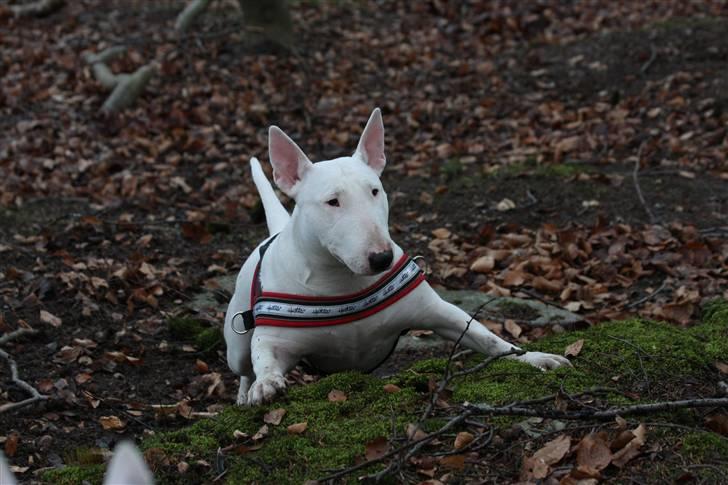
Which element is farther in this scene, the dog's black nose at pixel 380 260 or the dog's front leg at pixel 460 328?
the dog's front leg at pixel 460 328

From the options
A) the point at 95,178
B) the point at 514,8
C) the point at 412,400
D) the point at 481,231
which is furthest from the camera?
the point at 514,8

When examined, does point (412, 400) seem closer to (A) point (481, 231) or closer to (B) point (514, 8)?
(A) point (481, 231)

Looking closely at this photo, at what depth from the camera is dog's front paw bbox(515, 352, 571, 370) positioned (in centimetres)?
395

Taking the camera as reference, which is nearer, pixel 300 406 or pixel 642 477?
pixel 642 477

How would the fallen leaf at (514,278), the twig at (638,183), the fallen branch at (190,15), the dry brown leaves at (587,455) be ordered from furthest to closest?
the fallen branch at (190,15)
the twig at (638,183)
the fallen leaf at (514,278)
the dry brown leaves at (587,455)

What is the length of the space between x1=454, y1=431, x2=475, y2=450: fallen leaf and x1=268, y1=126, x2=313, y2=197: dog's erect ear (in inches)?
56.9

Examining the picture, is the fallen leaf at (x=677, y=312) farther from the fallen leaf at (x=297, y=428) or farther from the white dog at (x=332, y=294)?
the fallen leaf at (x=297, y=428)

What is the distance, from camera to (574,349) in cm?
414

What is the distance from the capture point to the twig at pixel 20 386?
412 cm

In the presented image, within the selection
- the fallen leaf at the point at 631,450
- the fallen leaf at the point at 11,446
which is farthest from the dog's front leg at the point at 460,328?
the fallen leaf at the point at 11,446

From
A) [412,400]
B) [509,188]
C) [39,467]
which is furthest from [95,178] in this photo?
[412,400]

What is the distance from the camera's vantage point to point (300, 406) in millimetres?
3811

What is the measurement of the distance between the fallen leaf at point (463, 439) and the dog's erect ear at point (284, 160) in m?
1.44

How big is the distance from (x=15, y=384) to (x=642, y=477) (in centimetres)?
316
